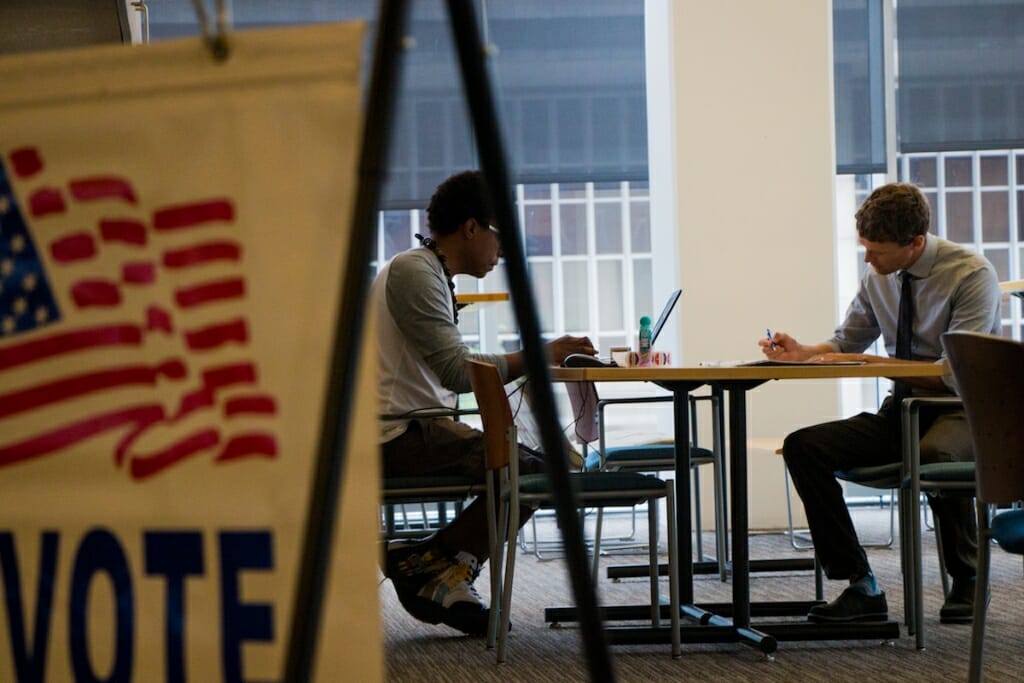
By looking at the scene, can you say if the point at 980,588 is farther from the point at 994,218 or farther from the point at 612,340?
the point at 994,218

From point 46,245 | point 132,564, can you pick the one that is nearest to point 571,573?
point 132,564

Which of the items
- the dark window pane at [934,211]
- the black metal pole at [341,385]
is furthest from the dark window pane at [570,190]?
the black metal pole at [341,385]

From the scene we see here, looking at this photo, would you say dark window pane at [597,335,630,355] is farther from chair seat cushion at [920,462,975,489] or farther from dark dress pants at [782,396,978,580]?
chair seat cushion at [920,462,975,489]

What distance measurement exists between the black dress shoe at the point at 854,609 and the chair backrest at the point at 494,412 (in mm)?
1021

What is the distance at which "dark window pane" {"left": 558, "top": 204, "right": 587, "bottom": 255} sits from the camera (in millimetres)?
6113

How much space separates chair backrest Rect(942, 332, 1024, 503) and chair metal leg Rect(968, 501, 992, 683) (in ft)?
0.34

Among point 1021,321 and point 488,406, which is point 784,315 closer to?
point 1021,321

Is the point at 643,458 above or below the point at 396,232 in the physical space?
below

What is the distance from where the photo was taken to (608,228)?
6195 millimetres

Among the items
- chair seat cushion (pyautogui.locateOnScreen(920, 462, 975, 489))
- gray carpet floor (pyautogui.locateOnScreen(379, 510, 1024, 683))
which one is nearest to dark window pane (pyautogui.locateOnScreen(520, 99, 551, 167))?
gray carpet floor (pyautogui.locateOnScreen(379, 510, 1024, 683))

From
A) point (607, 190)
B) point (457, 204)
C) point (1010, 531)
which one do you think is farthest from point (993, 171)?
point (1010, 531)

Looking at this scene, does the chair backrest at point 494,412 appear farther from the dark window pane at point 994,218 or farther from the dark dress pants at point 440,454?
the dark window pane at point 994,218

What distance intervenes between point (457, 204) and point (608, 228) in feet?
8.99

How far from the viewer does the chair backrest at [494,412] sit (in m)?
2.96
